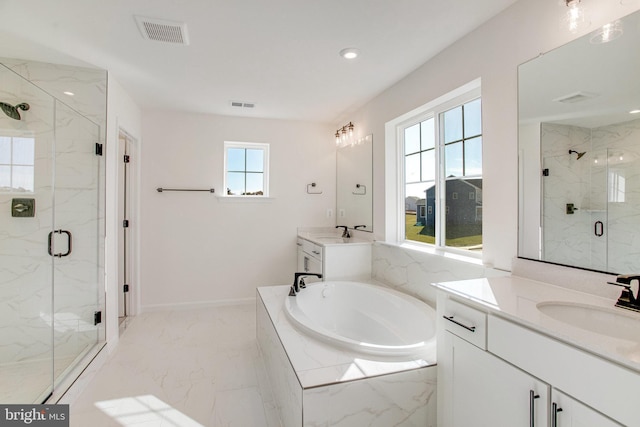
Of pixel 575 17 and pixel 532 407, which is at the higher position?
pixel 575 17

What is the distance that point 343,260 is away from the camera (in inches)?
125

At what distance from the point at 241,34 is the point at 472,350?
226cm

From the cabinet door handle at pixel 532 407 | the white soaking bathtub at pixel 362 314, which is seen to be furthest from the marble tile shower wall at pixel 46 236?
the cabinet door handle at pixel 532 407

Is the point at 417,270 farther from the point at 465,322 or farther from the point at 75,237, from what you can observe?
the point at 75,237

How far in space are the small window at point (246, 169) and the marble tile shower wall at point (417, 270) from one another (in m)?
1.78

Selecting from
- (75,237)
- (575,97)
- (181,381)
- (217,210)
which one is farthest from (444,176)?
(75,237)

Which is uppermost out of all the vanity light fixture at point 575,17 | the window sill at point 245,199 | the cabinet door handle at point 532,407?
the vanity light fixture at point 575,17

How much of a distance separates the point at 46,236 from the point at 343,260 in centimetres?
249

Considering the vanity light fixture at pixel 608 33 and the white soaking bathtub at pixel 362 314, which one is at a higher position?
the vanity light fixture at pixel 608 33

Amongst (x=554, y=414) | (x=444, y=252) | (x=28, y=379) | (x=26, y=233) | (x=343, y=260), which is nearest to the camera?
(x=554, y=414)

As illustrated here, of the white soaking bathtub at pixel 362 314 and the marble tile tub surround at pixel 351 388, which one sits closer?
the marble tile tub surround at pixel 351 388

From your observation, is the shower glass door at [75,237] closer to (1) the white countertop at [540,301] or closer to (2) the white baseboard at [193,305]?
(2) the white baseboard at [193,305]

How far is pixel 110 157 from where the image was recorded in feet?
8.65

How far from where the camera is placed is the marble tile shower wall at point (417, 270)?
2012 mm
